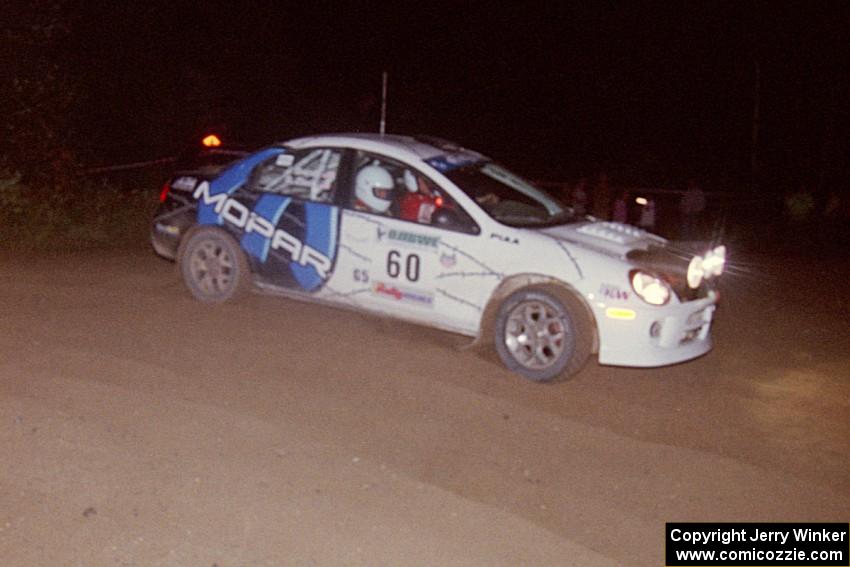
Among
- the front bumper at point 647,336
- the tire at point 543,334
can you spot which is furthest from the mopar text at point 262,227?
the front bumper at point 647,336

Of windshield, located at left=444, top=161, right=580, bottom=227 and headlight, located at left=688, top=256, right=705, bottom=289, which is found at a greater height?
windshield, located at left=444, top=161, right=580, bottom=227

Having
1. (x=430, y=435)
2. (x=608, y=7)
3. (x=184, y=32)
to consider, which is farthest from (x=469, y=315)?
(x=608, y=7)

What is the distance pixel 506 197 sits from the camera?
8664 millimetres

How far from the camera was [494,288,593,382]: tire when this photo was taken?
7.13 m

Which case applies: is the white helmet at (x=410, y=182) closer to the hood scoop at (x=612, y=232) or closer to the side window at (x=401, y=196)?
the side window at (x=401, y=196)

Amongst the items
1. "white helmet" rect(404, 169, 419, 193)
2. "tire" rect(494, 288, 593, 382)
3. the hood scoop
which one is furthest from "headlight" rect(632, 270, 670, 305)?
"white helmet" rect(404, 169, 419, 193)

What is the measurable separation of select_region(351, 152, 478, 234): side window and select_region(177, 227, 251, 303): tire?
46.3 inches

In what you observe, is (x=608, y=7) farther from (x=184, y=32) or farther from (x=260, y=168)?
(x=260, y=168)

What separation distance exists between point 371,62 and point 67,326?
25448 millimetres

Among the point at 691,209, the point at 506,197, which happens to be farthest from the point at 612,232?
the point at 691,209

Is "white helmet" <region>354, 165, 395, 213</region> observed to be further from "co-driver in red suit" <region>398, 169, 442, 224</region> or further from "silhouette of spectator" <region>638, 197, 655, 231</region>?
"silhouette of spectator" <region>638, 197, 655, 231</region>

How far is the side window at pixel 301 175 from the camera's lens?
8234 millimetres

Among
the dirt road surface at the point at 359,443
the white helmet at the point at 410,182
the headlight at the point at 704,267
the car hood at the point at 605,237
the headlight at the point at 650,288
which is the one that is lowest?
the dirt road surface at the point at 359,443

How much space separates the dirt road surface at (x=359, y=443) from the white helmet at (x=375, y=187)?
38.9 inches
